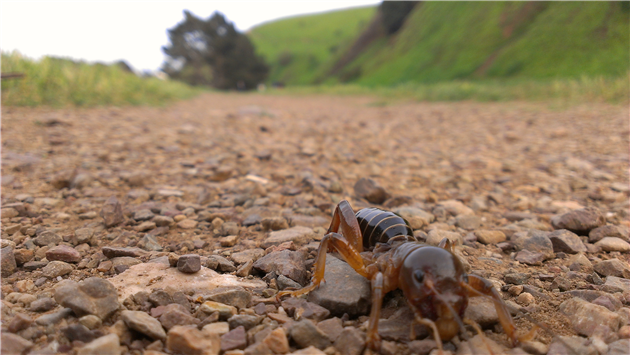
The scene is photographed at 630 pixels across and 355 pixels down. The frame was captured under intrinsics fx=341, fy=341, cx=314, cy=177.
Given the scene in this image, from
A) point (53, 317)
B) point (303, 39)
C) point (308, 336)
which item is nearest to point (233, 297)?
point (308, 336)

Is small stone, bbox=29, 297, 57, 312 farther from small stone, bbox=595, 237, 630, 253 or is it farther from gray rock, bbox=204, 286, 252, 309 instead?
small stone, bbox=595, 237, 630, 253

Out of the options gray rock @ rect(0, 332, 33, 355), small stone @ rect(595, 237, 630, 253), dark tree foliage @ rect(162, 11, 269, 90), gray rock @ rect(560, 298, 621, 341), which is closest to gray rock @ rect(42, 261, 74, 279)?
gray rock @ rect(0, 332, 33, 355)

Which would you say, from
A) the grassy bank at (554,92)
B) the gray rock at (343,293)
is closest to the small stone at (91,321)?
the gray rock at (343,293)

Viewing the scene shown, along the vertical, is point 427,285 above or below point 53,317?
above

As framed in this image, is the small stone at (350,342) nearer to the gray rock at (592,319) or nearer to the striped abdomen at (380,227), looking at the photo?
the striped abdomen at (380,227)

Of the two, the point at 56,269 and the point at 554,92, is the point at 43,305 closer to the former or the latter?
the point at 56,269

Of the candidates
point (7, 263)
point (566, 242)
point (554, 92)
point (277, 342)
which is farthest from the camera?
point (554, 92)
